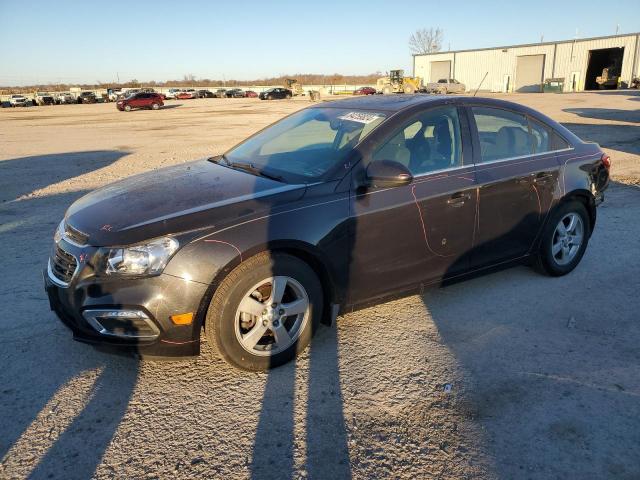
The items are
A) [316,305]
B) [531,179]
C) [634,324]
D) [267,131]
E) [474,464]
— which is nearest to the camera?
[474,464]

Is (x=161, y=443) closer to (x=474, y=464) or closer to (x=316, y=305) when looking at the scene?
(x=316, y=305)

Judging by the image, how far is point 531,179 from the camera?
4.17m

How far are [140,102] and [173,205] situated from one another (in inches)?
1754

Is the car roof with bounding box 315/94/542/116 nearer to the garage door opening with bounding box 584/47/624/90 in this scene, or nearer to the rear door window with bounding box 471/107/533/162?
the rear door window with bounding box 471/107/533/162

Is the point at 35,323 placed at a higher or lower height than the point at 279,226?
lower

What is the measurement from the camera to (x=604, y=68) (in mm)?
57000

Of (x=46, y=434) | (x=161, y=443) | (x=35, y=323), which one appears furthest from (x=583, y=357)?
(x=35, y=323)

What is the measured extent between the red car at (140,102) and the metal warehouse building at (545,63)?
33497mm

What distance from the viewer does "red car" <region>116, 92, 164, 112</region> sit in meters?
42.0

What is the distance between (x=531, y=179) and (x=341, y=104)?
1.76 m

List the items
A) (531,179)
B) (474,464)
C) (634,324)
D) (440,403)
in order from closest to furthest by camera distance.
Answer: (474,464), (440,403), (634,324), (531,179)

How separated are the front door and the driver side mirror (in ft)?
0.28

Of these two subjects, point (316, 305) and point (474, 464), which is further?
point (316, 305)

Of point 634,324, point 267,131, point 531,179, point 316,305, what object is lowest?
point 634,324
